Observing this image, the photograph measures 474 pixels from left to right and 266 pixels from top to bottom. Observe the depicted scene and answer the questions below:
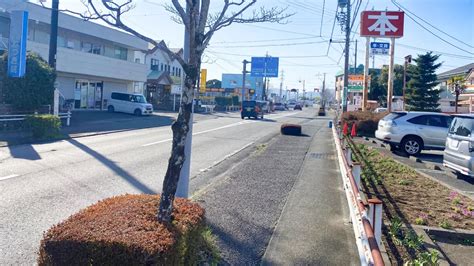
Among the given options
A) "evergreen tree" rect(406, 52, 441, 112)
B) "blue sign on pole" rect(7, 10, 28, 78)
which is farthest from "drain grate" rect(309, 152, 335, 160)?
"evergreen tree" rect(406, 52, 441, 112)

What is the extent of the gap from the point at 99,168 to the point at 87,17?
722cm

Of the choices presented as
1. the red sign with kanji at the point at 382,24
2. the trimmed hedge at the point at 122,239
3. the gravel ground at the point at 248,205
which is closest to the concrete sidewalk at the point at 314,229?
the gravel ground at the point at 248,205

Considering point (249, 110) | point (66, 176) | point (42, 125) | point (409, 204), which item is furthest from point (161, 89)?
point (409, 204)

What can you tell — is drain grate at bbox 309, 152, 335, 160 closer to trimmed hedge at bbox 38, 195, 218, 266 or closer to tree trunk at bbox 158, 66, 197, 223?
trimmed hedge at bbox 38, 195, 218, 266

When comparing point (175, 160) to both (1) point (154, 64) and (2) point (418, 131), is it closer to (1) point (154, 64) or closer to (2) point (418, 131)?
(2) point (418, 131)

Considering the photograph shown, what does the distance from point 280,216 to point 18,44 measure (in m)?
17.9

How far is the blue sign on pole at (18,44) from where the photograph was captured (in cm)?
1992

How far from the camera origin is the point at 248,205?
739cm

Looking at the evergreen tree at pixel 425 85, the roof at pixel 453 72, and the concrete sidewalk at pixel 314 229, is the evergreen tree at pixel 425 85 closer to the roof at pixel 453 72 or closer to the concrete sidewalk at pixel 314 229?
the roof at pixel 453 72

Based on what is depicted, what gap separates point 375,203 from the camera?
13.9ft

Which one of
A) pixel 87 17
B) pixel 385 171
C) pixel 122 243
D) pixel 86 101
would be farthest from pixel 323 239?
pixel 86 101

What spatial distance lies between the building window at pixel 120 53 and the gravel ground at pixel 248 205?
110 ft

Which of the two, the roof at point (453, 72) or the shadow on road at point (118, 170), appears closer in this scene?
the shadow on road at point (118, 170)

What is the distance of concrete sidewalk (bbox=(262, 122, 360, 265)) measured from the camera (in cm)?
505
